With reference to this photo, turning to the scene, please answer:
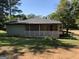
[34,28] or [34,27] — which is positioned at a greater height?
[34,27]

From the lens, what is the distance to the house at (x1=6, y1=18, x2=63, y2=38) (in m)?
31.1

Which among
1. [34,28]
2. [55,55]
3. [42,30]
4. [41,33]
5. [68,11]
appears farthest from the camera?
[68,11]

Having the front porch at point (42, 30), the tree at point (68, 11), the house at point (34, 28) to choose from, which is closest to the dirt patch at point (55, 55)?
the front porch at point (42, 30)

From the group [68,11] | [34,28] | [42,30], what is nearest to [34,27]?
[34,28]

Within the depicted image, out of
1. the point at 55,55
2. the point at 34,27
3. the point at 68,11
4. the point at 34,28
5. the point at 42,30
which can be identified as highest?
the point at 68,11

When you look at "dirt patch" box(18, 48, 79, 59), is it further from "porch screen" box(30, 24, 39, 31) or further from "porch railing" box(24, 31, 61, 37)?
"porch screen" box(30, 24, 39, 31)

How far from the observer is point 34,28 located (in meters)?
32.6

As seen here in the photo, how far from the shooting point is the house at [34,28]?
102 feet

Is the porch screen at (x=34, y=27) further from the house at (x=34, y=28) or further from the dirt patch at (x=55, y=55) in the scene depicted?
the dirt patch at (x=55, y=55)

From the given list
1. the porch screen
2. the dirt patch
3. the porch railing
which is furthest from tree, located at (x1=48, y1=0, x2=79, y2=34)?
the dirt patch

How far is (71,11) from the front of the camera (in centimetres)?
4006

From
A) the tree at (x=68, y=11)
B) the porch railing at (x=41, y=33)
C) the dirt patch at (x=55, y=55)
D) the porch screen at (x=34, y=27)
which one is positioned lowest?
the dirt patch at (x=55, y=55)

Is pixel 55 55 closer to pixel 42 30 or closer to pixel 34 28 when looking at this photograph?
pixel 42 30

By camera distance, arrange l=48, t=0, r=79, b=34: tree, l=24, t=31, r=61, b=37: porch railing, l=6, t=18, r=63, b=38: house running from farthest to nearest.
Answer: l=48, t=0, r=79, b=34: tree → l=6, t=18, r=63, b=38: house → l=24, t=31, r=61, b=37: porch railing
